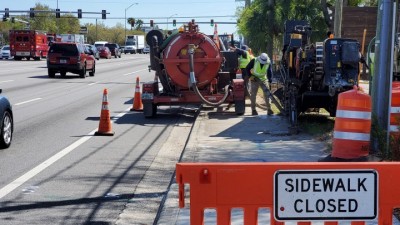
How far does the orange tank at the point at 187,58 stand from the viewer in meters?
18.2

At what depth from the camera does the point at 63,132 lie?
14922 millimetres

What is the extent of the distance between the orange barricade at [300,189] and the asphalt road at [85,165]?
3.17 m

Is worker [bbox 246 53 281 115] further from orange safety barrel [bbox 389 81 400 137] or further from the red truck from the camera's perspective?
the red truck

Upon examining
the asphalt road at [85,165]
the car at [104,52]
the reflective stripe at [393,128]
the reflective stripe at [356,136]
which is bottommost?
the car at [104,52]

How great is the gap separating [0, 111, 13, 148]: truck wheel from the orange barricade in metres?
8.20

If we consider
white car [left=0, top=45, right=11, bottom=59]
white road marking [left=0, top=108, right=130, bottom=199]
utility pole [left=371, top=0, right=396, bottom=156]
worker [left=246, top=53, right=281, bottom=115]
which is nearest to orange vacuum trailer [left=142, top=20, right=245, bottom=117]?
worker [left=246, top=53, right=281, bottom=115]

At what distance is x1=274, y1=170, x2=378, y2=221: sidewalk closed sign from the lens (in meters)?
4.44

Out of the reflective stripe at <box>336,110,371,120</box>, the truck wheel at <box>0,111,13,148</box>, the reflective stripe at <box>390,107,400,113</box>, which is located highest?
the reflective stripe at <box>336,110,371,120</box>

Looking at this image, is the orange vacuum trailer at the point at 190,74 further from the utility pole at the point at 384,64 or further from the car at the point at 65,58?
the car at the point at 65,58

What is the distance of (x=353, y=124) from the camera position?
9.93 meters

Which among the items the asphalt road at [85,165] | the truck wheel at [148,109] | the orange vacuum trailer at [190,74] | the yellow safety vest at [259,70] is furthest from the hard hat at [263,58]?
the truck wheel at [148,109]

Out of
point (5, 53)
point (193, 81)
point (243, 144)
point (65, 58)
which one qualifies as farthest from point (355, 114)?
point (5, 53)

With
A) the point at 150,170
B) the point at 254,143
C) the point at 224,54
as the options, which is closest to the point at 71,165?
the point at 150,170

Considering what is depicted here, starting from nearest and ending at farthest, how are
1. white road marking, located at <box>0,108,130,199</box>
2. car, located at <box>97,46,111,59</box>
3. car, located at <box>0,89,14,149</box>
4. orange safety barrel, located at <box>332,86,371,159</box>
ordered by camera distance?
1. white road marking, located at <box>0,108,130,199</box>
2. orange safety barrel, located at <box>332,86,371,159</box>
3. car, located at <box>0,89,14,149</box>
4. car, located at <box>97,46,111,59</box>
